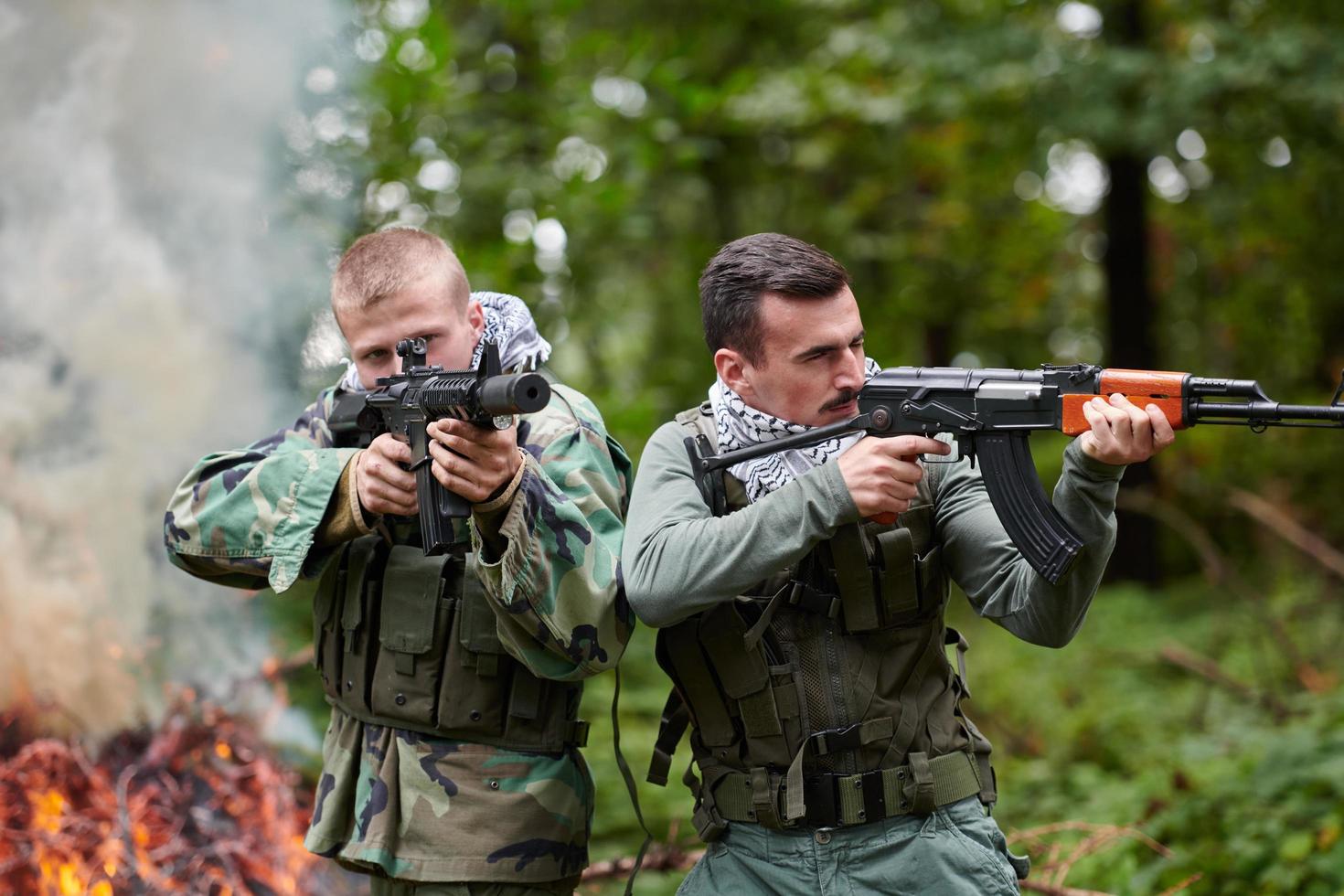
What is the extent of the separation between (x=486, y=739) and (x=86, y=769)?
218cm

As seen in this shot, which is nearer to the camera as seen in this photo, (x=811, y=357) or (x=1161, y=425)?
(x=1161, y=425)

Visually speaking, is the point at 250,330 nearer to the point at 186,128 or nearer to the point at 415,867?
the point at 186,128

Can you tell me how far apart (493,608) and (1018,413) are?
1.18 m

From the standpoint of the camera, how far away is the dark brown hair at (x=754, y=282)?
2580 millimetres

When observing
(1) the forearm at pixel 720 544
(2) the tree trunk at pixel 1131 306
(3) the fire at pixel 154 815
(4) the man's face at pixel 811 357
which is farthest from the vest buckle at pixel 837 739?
(2) the tree trunk at pixel 1131 306

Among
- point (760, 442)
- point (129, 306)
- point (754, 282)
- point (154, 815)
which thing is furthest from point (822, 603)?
point (129, 306)

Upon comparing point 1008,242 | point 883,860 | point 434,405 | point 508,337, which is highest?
point 1008,242

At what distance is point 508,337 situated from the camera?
9.91 feet

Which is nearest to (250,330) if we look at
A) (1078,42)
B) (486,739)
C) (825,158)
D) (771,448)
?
(486,739)

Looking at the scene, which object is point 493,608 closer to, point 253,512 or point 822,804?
point 253,512

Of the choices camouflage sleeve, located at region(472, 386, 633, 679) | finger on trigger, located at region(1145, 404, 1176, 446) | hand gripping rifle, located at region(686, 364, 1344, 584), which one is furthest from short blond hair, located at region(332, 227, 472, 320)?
finger on trigger, located at region(1145, 404, 1176, 446)

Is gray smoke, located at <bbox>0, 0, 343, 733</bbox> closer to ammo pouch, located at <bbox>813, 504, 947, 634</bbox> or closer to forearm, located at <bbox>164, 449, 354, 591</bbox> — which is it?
forearm, located at <bbox>164, 449, 354, 591</bbox>

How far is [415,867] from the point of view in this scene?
282cm

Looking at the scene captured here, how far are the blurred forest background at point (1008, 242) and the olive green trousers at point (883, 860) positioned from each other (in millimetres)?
1697
